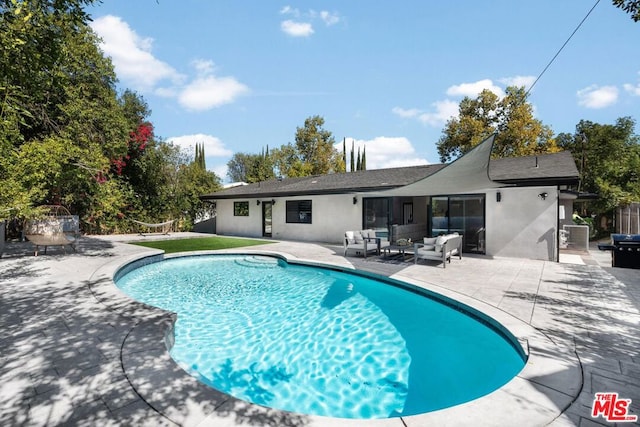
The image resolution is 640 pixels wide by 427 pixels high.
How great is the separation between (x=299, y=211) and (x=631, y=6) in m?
13.1

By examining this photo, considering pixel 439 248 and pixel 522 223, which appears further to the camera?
pixel 522 223

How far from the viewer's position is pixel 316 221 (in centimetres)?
1488

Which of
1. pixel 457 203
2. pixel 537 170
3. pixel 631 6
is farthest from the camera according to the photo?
pixel 457 203

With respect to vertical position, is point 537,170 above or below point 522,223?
above

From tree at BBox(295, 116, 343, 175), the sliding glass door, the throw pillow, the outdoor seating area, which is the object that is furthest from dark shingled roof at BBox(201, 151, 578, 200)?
tree at BBox(295, 116, 343, 175)

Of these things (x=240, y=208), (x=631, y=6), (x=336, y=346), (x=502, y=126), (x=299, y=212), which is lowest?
(x=336, y=346)

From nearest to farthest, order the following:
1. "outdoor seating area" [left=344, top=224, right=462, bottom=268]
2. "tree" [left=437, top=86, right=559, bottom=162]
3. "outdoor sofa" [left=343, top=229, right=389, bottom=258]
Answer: "outdoor seating area" [left=344, top=224, right=462, bottom=268]
"outdoor sofa" [left=343, top=229, right=389, bottom=258]
"tree" [left=437, top=86, right=559, bottom=162]

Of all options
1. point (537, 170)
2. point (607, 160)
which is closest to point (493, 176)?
point (537, 170)

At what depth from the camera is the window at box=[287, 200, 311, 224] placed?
50.1ft

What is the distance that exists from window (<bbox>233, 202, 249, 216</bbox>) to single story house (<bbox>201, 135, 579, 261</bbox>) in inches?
38.0

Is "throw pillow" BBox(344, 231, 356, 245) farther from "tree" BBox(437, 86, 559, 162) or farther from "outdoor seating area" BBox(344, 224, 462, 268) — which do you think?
"tree" BBox(437, 86, 559, 162)

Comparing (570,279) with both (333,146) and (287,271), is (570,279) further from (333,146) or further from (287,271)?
(333,146)

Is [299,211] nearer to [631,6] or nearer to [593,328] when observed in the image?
[593,328]

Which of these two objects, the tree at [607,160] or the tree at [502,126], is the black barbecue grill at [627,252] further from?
the tree at [502,126]
